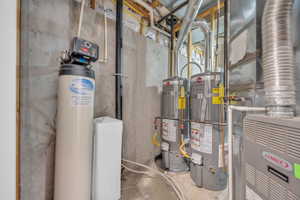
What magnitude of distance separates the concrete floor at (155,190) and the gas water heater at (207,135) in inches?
3.4

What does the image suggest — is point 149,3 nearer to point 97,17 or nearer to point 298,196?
point 97,17

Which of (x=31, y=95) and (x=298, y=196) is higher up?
(x=31, y=95)

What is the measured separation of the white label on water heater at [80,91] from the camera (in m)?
0.93

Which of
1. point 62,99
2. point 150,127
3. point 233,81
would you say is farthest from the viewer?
point 150,127

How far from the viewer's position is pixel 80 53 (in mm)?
977

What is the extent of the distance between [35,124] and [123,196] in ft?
3.54

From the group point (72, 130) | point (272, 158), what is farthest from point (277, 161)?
point (72, 130)

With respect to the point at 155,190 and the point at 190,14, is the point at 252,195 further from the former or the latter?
the point at 190,14

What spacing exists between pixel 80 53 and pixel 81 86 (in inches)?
10.7

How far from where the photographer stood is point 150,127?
6.78ft

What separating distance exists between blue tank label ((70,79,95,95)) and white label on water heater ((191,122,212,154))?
1271 millimetres

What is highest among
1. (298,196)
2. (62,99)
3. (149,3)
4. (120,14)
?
(149,3)

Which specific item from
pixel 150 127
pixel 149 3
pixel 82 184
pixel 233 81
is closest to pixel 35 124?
pixel 82 184

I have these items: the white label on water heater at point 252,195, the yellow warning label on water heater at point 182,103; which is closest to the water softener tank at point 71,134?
the white label on water heater at point 252,195
